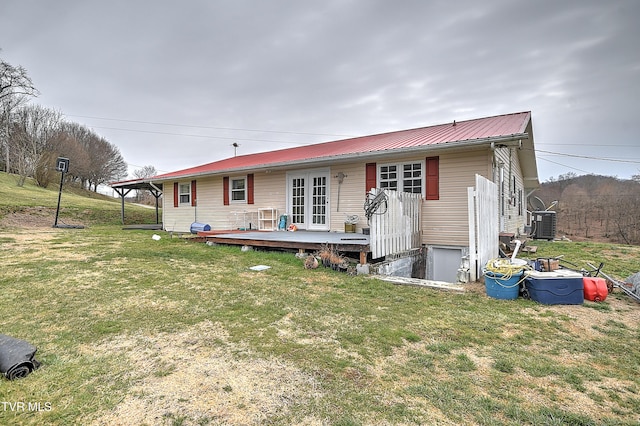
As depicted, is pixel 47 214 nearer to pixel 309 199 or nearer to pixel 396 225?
pixel 309 199

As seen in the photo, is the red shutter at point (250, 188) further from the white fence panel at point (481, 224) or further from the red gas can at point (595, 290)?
the red gas can at point (595, 290)

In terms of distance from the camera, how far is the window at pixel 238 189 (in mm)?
11242

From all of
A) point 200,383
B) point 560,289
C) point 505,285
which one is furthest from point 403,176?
point 200,383

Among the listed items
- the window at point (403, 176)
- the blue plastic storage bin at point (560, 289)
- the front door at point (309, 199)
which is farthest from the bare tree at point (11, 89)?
the blue plastic storage bin at point (560, 289)

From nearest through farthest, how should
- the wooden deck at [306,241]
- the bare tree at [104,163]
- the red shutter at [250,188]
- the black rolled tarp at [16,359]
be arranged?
1. the black rolled tarp at [16,359]
2. the wooden deck at [306,241]
3. the red shutter at [250,188]
4. the bare tree at [104,163]

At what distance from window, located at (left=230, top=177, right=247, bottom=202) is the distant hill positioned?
1888 cm

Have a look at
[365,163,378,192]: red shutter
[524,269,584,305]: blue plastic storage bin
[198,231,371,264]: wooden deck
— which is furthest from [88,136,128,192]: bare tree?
[524,269,584,305]: blue plastic storage bin

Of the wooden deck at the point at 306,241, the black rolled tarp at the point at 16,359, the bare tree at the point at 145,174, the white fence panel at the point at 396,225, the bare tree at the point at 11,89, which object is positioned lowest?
the black rolled tarp at the point at 16,359

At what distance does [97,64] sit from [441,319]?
17.1 meters

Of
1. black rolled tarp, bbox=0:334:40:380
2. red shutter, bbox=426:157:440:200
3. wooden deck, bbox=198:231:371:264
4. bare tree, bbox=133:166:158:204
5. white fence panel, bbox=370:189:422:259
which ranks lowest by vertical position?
black rolled tarp, bbox=0:334:40:380

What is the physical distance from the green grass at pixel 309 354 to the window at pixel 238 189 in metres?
6.70

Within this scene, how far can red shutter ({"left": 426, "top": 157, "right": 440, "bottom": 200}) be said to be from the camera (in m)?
7.17

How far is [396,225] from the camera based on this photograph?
234 inches

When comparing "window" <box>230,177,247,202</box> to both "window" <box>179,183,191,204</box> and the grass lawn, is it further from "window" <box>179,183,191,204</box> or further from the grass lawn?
the grass lawn
